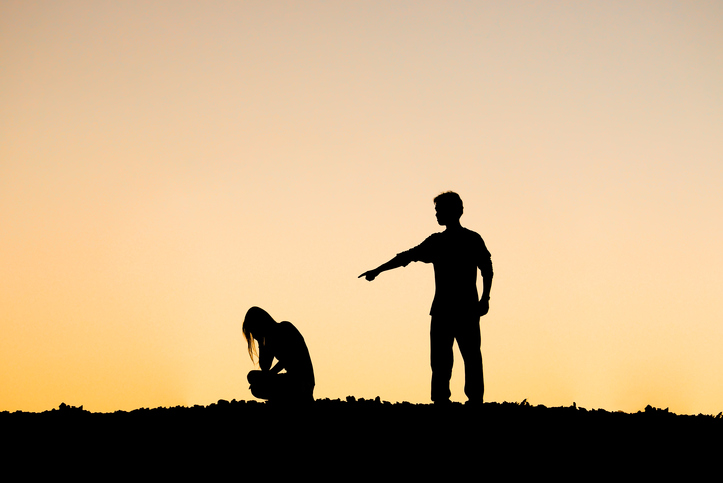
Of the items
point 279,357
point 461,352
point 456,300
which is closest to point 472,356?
point 461,352

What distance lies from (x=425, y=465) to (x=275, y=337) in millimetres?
3337

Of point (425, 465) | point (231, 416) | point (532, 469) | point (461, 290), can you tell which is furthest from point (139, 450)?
point (461, 290)

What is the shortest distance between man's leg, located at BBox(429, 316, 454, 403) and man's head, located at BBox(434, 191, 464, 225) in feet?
4.94

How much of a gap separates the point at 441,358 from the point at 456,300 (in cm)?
91

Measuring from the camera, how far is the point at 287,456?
7.60 meters

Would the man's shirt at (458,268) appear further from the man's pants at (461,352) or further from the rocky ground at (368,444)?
the rocky ground at (368,444)

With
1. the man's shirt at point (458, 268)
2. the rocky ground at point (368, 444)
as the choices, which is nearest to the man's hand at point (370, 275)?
the man's shirt at point (458, 268)

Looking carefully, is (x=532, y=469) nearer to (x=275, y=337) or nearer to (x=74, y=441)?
(x=275, y=337)

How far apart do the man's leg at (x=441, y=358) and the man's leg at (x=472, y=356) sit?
18cm

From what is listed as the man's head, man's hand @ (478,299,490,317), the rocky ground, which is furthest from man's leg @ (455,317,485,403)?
the man's head

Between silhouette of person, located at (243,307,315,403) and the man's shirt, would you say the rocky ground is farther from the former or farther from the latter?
the man's shirt

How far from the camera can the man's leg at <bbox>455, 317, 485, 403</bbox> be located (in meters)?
10.9

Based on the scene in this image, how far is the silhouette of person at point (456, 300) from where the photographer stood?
1090 cm

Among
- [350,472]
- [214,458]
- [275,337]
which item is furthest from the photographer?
[275,337]
